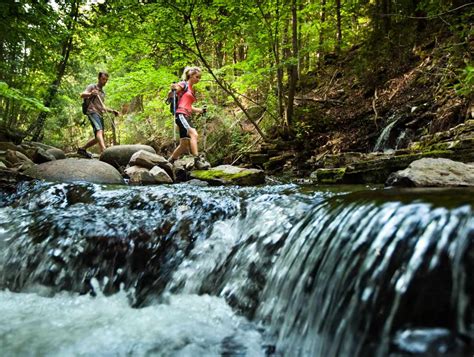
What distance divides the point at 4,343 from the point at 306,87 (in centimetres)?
1076

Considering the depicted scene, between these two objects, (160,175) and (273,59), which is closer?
(160,175)

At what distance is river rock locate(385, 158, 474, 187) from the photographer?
3186 mm

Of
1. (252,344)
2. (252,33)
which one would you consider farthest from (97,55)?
(252,344)

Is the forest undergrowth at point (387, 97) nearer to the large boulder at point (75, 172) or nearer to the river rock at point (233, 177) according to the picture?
the river rock at point (233, 177)

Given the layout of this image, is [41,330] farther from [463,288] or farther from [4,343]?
[463,288]

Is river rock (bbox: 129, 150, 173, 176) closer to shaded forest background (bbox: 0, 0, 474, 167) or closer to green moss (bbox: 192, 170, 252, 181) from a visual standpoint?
green moss (bbox: 192, 170, 252, 181)

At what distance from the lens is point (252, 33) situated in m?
8.22

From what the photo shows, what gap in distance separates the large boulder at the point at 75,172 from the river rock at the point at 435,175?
4542 mm

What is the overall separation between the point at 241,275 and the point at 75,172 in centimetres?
422

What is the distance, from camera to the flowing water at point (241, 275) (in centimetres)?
165

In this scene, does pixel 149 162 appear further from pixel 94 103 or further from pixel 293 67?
pixel 293 67

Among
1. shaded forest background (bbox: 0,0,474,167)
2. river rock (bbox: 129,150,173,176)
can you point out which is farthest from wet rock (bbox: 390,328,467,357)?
river rock (bbox: 129,150,173,176)

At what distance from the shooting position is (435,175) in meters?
3.29

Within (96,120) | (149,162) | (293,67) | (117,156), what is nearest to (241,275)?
(149,162)
